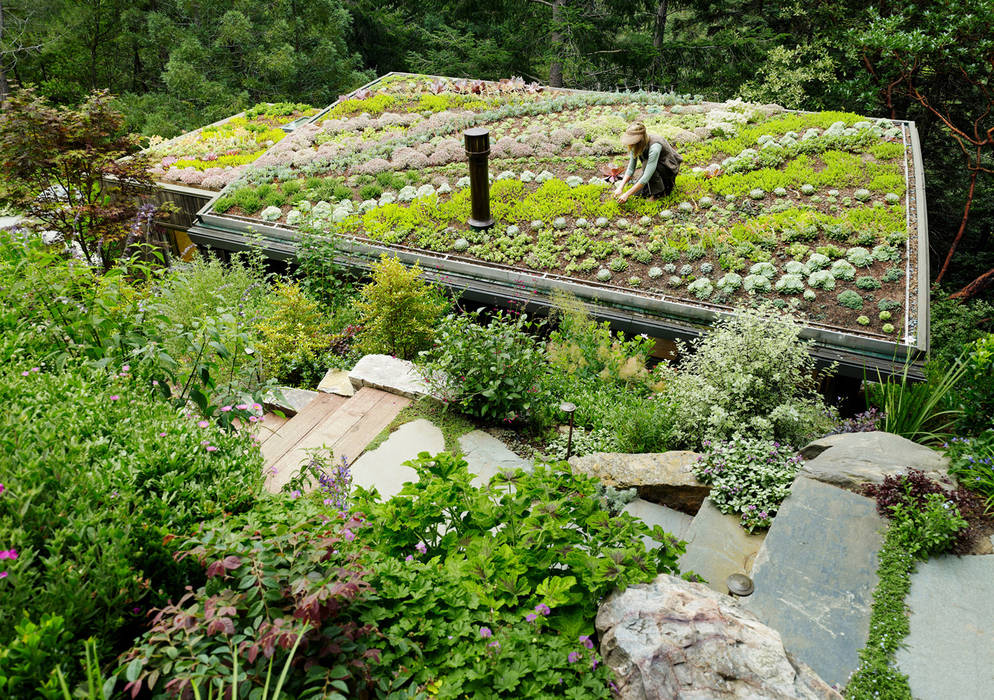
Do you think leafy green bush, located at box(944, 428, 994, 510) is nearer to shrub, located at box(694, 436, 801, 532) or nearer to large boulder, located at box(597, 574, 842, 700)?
shrub, located at box(694, 436, 801, 532)

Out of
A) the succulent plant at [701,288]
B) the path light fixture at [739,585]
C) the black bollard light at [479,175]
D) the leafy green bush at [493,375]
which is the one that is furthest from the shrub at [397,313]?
the path light fixture at [739,585]

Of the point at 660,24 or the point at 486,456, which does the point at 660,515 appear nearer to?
the point at 486,456

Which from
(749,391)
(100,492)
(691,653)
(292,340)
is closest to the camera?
(100,492)

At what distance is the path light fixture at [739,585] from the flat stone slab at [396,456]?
6.11ft

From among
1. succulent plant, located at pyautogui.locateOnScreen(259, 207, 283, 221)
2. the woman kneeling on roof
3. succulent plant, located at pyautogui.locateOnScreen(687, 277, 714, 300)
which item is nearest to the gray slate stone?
succulent plant, located at pyautogui.locateOnScreen(687, 277, 714, 300)

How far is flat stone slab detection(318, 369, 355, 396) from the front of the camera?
16.3 ft

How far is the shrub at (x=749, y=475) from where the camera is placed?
349 cm

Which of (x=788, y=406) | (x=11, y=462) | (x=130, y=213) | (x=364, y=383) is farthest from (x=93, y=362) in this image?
(x=130, y=213)

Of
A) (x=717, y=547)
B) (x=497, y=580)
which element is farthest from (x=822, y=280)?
(x=497, y=580)

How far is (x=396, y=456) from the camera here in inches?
165

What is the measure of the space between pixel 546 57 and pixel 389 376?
13.4 meters

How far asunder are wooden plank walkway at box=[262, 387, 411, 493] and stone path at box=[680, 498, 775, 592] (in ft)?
7.04

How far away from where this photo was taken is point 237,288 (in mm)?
5867

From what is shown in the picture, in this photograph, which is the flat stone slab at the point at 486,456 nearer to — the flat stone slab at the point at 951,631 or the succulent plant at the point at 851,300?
the flat stone slab at the point at 951,631
